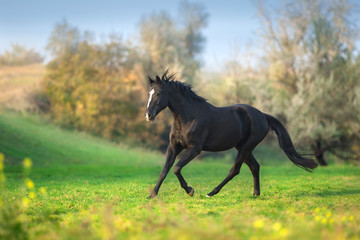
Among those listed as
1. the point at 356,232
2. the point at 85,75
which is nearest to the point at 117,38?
the point at 85,75

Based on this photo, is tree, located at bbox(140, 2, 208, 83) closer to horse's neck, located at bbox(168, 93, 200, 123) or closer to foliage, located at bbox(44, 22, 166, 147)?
foliage, located at bbox(44, 22, 166, 147)

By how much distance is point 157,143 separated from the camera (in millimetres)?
45875

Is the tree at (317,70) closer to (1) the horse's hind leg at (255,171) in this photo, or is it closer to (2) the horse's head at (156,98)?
(1) the horse's hind leg at (255,171)

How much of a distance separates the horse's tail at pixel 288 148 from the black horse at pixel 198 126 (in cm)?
4

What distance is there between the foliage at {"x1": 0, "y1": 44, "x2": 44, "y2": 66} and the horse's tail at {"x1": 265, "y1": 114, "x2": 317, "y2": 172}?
51.6 metres

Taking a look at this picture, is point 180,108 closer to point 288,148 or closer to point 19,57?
point 288,148

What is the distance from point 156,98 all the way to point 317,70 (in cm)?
2460

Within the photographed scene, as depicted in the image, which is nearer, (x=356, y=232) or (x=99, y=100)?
(x=356, y=232)

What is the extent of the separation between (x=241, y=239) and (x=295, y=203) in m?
3.98

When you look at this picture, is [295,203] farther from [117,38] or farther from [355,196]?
[117,38]

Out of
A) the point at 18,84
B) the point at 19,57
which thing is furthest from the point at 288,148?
the point at 19,57

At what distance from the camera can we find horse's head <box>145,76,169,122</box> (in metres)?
8.80

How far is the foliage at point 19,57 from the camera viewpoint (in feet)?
181

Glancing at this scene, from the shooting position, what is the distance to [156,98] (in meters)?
8.95
